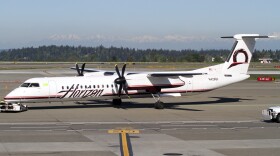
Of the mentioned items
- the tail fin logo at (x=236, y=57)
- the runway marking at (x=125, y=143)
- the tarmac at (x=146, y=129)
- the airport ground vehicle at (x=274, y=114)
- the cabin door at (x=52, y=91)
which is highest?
the tail fin logo at (x=236, y=57)

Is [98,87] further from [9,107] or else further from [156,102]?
[9,107]

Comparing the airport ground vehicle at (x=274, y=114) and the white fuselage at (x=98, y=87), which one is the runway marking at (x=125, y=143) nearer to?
the airport ground vehicle at (x=274, y=114)

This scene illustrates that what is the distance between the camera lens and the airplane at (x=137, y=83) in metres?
35.3

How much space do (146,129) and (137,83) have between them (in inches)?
442

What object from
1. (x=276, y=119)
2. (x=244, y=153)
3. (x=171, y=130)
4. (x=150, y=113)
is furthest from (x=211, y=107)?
(x=244, y=153)

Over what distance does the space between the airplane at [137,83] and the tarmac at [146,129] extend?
1137mm

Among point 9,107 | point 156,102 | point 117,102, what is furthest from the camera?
point 117,102

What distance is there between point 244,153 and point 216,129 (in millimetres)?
7268

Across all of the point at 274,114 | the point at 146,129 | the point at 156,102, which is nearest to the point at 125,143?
the point at 146,129

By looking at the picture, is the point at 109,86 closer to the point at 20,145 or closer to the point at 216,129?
the point at 216,129

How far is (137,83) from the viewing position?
37812mm

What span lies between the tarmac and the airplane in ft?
3.73

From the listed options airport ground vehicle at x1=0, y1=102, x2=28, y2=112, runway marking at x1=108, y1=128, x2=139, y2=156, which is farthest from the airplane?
runway marking at x1=108, y1=128, x2=139, y2=156

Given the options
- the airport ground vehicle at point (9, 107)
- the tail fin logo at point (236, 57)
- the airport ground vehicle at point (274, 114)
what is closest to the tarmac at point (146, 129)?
the airport ground vehicle at point (274, 114)
